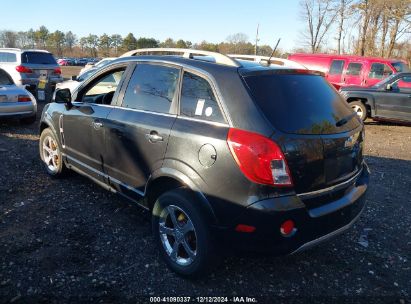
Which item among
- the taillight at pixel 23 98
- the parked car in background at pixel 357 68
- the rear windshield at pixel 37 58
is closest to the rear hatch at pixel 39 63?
the rear windshield at pixel 37 58

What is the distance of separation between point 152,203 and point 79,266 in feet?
2.72

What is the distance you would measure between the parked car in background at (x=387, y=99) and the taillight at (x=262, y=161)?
8.44 m

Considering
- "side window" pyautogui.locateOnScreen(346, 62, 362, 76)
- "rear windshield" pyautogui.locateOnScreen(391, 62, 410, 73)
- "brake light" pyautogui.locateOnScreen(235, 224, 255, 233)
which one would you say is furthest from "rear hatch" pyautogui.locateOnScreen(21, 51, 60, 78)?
"rear windshield" pyautogui.locateOnScreen(391, 62, 410, 73)

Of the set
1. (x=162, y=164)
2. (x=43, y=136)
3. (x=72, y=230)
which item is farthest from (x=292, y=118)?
(x=43, y=136)

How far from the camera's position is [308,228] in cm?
249

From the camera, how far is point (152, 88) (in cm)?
327

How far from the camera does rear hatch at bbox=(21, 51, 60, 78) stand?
1296 cm

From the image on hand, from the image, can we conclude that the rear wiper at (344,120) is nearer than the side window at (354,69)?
Yes

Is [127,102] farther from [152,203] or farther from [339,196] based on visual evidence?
[339,196]

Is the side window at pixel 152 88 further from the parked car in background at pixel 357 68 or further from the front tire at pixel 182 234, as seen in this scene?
the parked car in background at pixel 357 68

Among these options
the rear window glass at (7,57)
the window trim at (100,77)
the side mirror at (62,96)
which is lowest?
the side mirror at (62,96)

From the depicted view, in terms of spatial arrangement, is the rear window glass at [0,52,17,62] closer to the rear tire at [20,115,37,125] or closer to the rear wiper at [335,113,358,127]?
the rear tire at [20,115,37,125]

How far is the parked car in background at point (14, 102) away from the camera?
25.9 feet

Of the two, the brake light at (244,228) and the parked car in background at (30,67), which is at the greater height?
the parked car in background at (30,67)
